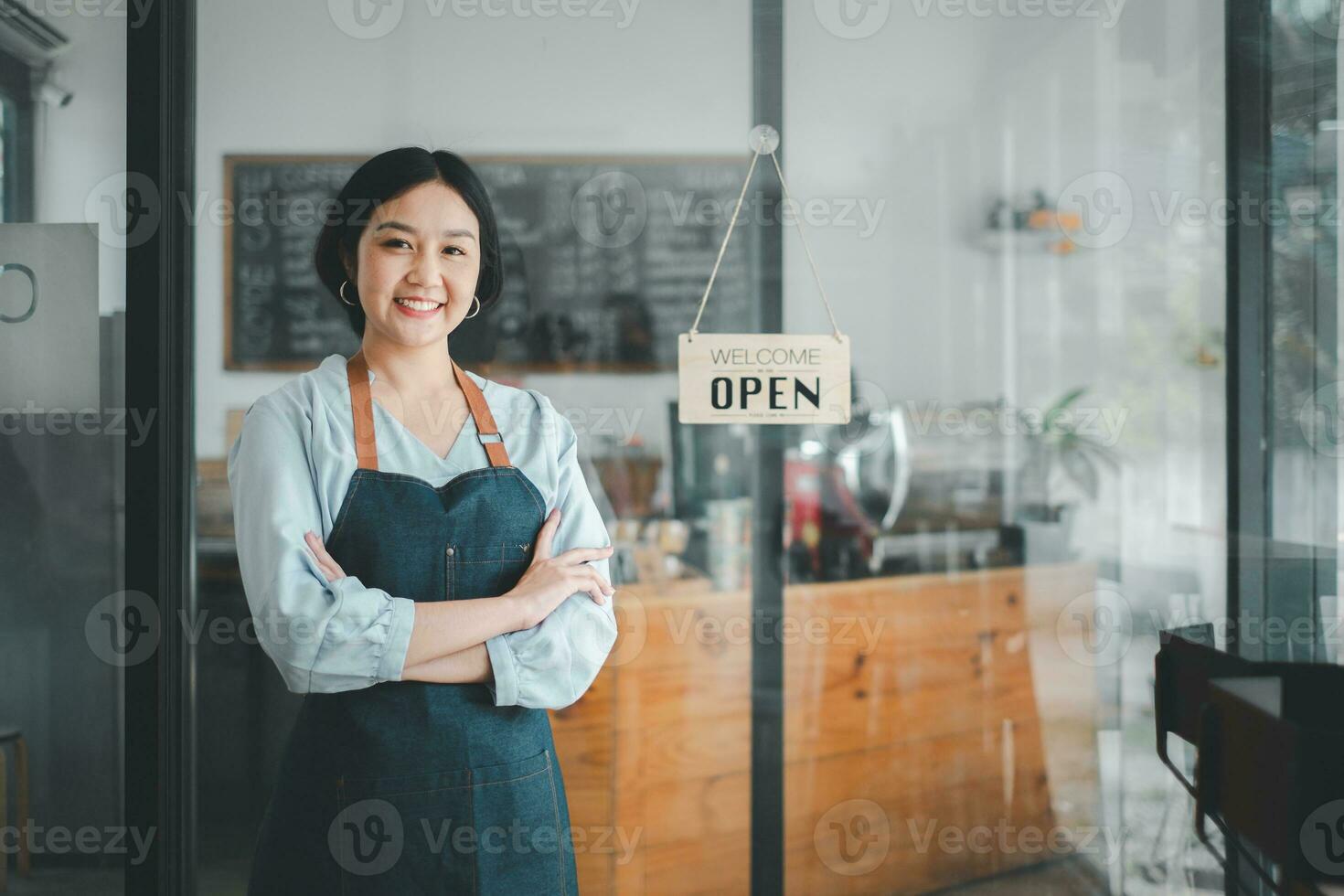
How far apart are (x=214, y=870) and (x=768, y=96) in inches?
71.6

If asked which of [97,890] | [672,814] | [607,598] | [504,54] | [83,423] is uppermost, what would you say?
[504,54]

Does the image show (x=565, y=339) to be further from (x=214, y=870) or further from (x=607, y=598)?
(x=214, y=870)

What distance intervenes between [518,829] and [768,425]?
2.83 ft

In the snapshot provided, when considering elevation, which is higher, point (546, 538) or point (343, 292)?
point (343, 292)

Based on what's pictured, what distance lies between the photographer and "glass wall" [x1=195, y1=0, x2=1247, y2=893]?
5.47 feet

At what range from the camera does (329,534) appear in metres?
1.30

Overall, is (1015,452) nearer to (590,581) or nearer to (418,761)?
(590,581)

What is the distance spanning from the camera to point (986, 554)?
1925 millimetres

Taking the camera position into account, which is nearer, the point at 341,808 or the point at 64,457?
the point at 341,808

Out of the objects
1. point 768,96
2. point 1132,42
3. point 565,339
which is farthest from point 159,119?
point 1132,42

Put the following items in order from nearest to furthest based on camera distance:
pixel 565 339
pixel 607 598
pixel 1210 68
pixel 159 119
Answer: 1. pixel 607 598
2. pixel 159 119
3. pixel 565 339
4. pixel 1210 68

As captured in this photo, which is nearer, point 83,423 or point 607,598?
point 607,598

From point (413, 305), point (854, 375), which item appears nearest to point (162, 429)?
point (413, 305)

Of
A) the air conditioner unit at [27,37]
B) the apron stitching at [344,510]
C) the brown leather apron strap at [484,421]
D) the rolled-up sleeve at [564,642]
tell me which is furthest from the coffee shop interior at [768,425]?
the apron stitching at [344,510]
